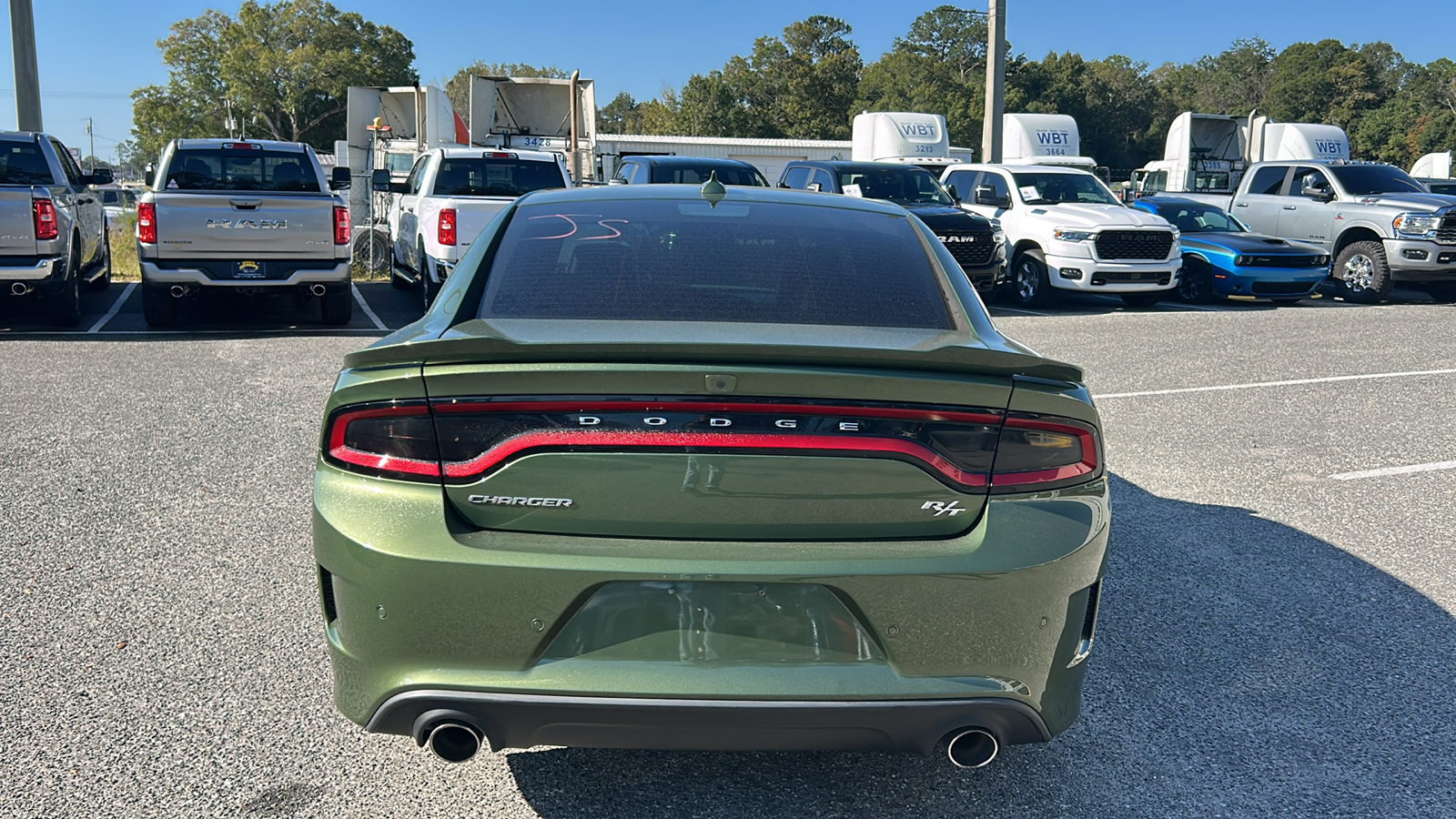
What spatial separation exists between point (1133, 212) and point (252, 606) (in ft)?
46.0

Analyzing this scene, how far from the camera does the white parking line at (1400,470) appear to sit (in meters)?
6.58

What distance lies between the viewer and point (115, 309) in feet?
45.2

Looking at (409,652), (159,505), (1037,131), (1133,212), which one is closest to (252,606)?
(159,505)

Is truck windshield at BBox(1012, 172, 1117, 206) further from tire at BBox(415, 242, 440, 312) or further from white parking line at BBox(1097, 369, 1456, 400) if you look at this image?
tire at BBox(415, 242, 440, 312)

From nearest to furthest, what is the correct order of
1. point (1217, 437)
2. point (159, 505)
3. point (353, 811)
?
point (353, 811)
point (159, 505)
point (1217, 437)

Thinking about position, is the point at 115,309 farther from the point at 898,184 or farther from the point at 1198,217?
the point at 1198,217

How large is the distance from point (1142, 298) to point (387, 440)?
1504cm

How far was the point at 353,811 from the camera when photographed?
2947mm

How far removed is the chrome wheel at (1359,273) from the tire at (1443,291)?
1.10 metres

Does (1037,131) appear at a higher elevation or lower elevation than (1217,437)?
higher

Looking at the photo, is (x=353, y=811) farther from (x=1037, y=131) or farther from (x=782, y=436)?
(x=1037, y=131)

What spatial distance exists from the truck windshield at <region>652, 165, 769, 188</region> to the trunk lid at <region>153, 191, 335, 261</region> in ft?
15.2

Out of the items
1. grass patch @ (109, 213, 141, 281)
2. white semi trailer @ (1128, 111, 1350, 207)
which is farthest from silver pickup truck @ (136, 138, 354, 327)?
white semi trailer @ (1128, 111, 1350, 207)

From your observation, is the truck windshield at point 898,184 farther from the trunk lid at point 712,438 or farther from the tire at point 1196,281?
the trunk lid at point 712,438
